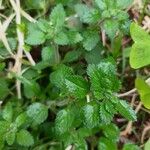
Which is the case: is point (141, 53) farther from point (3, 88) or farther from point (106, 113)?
point (3, 88)

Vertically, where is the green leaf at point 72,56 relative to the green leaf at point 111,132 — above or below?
above

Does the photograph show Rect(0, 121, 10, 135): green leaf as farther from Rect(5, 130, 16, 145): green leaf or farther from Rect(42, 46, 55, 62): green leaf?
Rect(42, 46, 55, 62): green leaf

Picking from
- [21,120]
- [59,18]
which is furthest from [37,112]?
[59,18]

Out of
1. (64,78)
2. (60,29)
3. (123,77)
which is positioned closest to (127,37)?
(123,77)

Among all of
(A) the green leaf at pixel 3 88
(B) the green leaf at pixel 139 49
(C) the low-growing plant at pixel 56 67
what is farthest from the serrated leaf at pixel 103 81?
(A) the green leaf at pixel 3 88

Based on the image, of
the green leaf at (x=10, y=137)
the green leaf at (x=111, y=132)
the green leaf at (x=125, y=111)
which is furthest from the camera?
the green leaf at (x=111, y=132)

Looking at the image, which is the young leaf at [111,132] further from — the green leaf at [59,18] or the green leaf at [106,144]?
the green leaf at [59,18]
